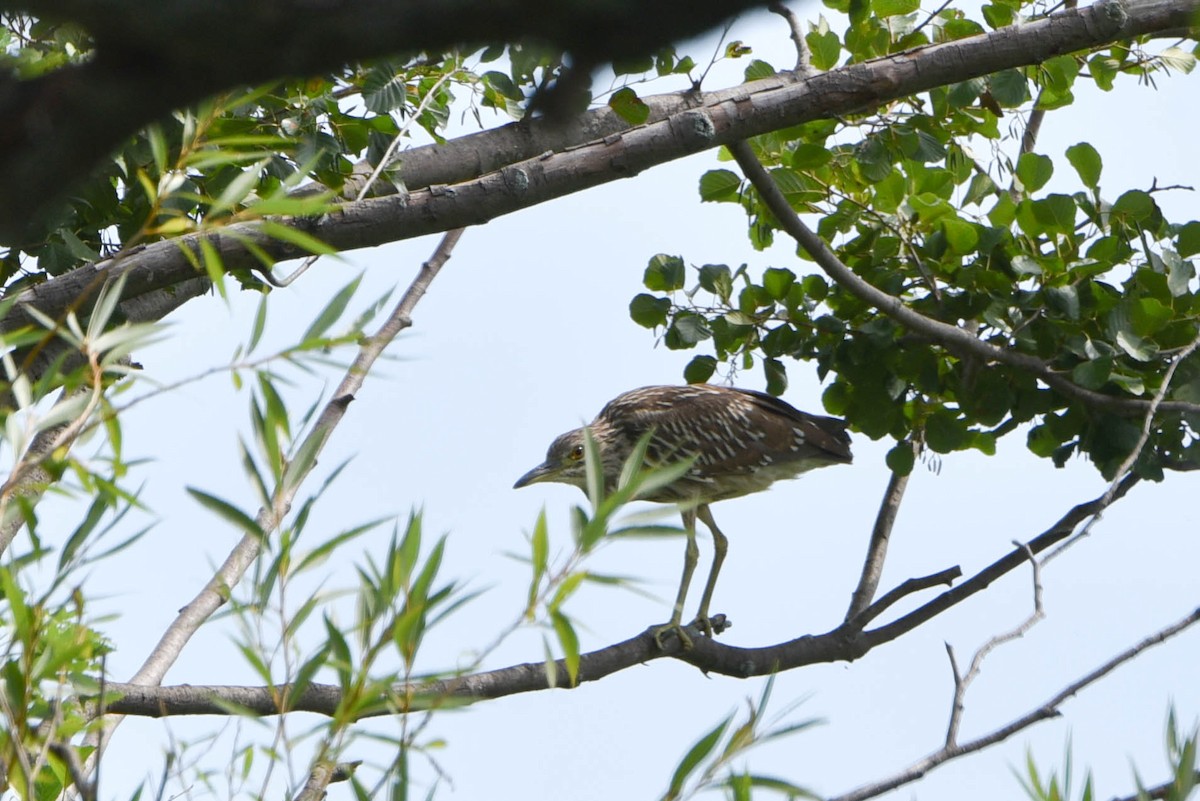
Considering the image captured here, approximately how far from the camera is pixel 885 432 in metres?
3.85

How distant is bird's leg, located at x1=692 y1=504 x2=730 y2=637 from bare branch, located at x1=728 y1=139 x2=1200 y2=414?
1820 millimetres

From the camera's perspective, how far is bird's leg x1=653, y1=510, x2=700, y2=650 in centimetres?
427

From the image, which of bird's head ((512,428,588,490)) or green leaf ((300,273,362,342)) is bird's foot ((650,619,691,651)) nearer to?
bird's head ((512,428,588,490))

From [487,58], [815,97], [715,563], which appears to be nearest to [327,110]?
[487,58]

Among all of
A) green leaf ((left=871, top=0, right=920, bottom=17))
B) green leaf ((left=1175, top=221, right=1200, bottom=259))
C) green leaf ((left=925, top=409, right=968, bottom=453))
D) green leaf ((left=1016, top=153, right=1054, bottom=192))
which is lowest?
green leaf ((left=925, top=409, right=968, bottom=453))

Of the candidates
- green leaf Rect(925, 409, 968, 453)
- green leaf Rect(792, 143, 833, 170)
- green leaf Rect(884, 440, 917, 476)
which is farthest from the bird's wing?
green leaf Rect(792, 143, 833, 170)

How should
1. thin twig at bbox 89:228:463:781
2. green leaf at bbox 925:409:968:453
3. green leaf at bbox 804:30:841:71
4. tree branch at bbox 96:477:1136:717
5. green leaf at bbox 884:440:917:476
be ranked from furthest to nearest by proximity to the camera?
green leaf at bbox 884:440:917:476 < green leaf at bbox 925:409:968:453 < green leaf at bbox 804:30:841:71 < thin twig at bbox 89:228:463:781 < tree branch at bbox 96:477:1136:717

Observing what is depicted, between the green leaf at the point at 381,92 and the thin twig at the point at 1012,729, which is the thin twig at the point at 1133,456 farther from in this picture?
the green leaf at the point at 381,92

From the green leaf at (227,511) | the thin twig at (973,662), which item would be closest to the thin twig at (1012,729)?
the thin twig at (973,662)

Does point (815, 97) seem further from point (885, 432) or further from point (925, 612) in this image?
point (925, 612)

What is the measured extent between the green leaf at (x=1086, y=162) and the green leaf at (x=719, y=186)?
896 mm

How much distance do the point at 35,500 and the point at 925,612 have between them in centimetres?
285

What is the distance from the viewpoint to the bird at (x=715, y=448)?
528 centimetres

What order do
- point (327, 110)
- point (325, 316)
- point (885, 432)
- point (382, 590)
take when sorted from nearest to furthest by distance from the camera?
point (382, 590)
point (325, 316)
point (327, 110)
point (885, 432)
